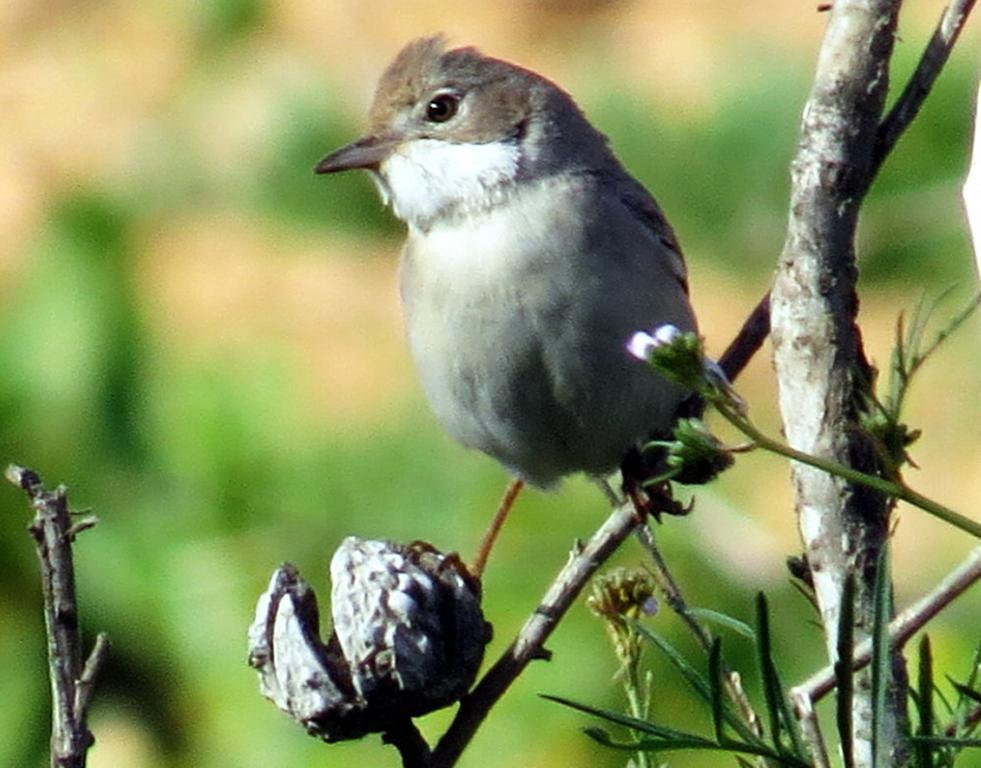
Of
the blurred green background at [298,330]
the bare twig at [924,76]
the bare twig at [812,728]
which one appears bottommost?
the blurred green background at [298,330]

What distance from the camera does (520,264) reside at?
2875mm

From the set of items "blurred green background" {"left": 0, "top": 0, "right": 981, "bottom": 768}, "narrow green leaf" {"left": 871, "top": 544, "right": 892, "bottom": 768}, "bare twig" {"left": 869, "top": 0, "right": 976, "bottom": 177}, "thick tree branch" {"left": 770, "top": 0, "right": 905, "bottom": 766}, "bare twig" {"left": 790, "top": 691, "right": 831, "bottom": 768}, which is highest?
"bare twig" {"left": 869, "top": 0, "right": 976, "bottom": 177}

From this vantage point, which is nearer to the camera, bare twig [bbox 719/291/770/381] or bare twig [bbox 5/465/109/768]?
bare twig [bbox 5/465/109/768]

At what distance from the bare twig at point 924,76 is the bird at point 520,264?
145 centimetres

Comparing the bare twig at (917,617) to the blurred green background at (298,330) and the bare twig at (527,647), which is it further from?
the blurred green background at (298,330)

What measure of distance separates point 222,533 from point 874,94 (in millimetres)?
2950

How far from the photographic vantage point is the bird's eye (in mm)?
3209

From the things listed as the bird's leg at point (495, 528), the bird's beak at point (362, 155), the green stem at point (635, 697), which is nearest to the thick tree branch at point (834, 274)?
the green stem at point (635, 697)

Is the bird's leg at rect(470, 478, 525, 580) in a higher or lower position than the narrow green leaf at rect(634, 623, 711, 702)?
lower

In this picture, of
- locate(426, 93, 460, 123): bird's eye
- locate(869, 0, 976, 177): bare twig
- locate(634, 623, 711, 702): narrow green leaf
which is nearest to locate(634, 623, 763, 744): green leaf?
locate(634, 623, 711, 702): narrow green leaf

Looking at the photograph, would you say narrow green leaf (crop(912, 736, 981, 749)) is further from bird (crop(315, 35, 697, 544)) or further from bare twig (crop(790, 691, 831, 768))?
bird (crop(315, 35, 697, 544))

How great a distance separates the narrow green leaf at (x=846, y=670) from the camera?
105cm

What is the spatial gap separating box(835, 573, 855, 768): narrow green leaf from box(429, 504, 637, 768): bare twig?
1.07 ft

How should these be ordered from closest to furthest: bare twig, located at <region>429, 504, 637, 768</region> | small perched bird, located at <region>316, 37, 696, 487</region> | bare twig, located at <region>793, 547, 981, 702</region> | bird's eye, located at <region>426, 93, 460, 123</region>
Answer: bare twig, located at <region>793, 547, 981, 702</region>
bare twig, located at <region>429, 504, 637, 768</region>
small perched bird, located at <region>316, 37, 696, 487</region>
bird's eye, located at <region>426, 93, 460, 123</region>
